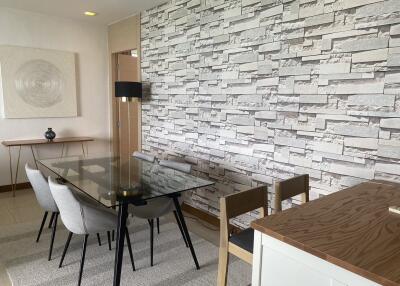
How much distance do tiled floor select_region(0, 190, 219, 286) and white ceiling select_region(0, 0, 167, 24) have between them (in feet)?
8.66

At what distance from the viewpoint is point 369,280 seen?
35.9 inches

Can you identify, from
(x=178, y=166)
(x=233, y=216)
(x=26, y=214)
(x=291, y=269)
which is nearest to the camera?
(x=291, y=269)

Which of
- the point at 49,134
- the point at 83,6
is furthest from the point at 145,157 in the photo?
the point at 83,6

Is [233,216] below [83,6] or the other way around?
below

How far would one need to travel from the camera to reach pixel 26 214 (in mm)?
3549

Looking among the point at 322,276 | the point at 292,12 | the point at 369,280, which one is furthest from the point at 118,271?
the point at 292,12

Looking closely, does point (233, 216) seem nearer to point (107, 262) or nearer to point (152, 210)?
point (152, 210)

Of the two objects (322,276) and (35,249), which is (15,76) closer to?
(35,249)

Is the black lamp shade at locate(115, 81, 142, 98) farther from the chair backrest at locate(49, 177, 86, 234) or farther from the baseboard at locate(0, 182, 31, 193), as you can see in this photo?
the baseboard at locate(0, 182, 31, 193)

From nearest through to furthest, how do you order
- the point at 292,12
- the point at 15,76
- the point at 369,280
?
the point at 369,280, the point at 292,12, the point at 15,76

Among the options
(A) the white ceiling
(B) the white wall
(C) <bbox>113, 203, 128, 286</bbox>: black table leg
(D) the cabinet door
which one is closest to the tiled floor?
(B) the white wall

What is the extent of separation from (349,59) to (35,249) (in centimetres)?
305

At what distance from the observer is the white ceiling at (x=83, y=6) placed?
3836 mm

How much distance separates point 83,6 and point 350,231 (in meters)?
4.19
